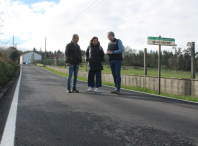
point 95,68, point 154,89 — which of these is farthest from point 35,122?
point 154,89

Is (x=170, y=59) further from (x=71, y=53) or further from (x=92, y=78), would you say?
(x=71, y=53)

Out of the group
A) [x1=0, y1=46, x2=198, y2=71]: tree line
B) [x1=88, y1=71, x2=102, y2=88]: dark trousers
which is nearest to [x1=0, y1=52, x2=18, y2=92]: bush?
[x1=88, y1=71, x2=102, y2=88]: dark trousers

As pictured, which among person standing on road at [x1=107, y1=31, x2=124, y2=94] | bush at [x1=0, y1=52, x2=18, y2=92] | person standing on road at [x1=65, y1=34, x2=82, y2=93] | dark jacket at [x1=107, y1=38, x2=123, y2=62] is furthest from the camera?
bush at [x1=0, y1=52, x2=18, y2=92]

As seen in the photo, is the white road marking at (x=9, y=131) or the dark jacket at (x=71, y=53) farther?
the dark jacket at (x=71, y=53)

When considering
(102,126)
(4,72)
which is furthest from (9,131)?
(4,72)

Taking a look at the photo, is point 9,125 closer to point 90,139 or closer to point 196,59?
point 90,139

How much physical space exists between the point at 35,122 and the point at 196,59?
589 cm

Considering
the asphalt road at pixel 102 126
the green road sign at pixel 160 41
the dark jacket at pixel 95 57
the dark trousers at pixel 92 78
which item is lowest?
the asphalt road at pixel 102 126

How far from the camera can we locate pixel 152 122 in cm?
298

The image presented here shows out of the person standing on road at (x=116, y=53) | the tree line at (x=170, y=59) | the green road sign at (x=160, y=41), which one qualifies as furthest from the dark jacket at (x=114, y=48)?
the tree line at (x=170, y=59)

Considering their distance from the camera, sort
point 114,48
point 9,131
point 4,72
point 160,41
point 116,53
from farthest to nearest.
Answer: point 4,72
point 160,41
point 114,48
point 116,53
point 9,131

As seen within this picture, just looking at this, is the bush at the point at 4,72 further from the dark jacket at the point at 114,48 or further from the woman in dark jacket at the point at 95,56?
the dark jacket at the point at 114,48

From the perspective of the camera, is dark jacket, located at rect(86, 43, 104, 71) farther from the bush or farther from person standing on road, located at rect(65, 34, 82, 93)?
the bush

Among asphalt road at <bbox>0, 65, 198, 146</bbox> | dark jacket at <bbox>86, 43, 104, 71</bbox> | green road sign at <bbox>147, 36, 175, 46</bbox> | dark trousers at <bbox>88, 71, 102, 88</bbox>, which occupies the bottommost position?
asphalt road at <bbox>0, 65, 198, 146</bbox>
